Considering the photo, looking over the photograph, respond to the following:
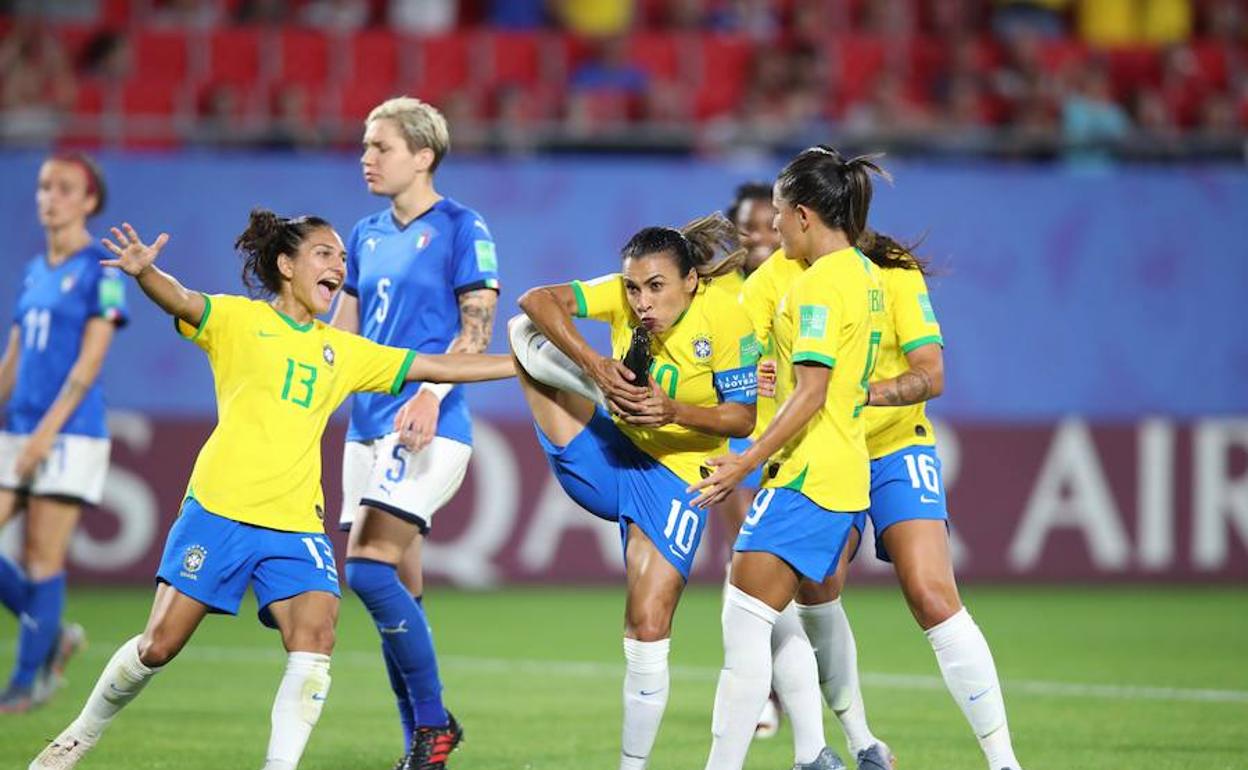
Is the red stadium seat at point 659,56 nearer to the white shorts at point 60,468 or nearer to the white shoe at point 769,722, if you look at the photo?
the white shorts at point 60,468

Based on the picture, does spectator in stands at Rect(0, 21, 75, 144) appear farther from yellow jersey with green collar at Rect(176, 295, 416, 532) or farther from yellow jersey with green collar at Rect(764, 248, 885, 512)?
yellow jersey with green collar at Rect(764, 248, 885, 512)

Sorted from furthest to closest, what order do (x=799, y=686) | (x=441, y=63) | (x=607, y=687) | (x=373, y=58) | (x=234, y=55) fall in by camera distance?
(x=441, y=63) → (x=373, y=58) → (x=234, y=55) → (x=607, y=687) → (x=799, y=686)

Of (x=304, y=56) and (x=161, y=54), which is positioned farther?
(x=304, y=56)

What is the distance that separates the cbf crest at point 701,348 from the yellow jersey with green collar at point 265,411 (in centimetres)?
119

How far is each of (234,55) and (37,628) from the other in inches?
305

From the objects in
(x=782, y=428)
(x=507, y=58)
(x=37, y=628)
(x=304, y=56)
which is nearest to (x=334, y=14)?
(x=304, y=56)

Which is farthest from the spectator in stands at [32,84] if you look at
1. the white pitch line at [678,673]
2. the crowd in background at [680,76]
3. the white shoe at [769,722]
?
the white shoe at [769,722]

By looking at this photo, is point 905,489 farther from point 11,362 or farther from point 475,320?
point 11,362

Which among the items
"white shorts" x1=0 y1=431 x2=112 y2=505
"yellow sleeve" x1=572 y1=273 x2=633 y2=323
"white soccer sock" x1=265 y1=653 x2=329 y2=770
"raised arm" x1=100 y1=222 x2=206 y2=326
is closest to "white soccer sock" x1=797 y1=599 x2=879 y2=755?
"yellow sleeve" x1=572 y1=273 x2=633 y2=323

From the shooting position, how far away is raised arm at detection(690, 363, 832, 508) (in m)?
5.68

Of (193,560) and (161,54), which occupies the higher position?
(161,54)

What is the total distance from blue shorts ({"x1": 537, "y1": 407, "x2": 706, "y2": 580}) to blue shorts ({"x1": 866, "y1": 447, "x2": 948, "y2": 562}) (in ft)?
2.00

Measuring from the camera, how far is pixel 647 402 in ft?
19.9

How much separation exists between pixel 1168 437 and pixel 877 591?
2631 mm
